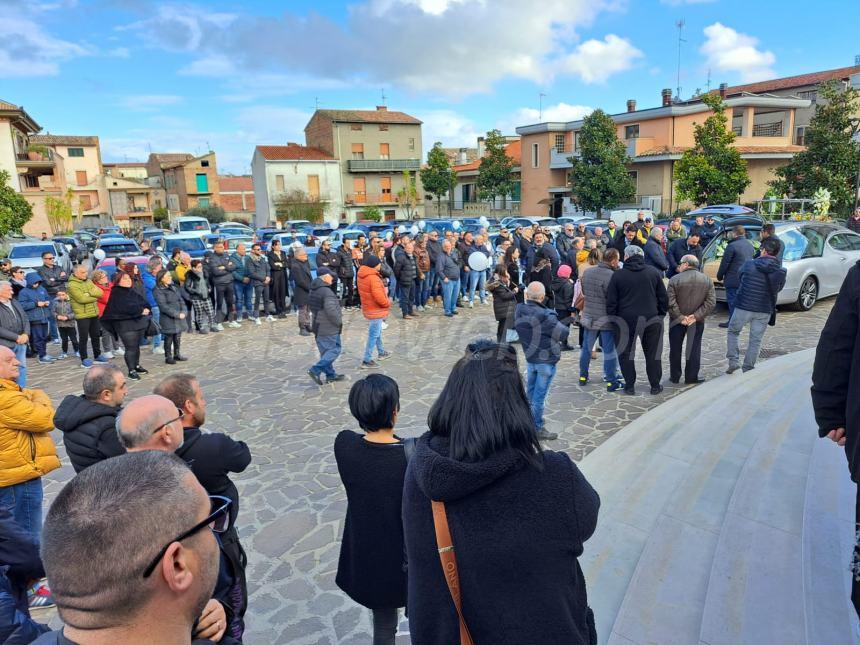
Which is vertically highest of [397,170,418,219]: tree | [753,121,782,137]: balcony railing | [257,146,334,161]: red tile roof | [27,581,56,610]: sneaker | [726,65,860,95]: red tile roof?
[726,65,860,95]: red tile roof

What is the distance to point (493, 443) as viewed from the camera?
1730 mm

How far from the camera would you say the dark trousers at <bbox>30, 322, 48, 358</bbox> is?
1042cm

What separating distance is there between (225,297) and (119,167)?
9286cm

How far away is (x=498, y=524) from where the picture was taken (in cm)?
170

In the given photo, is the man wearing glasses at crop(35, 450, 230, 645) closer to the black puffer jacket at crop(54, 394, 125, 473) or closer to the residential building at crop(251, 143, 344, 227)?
the black puffer jacket at crop(54, 394, 125, 473)

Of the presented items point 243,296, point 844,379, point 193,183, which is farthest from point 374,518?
point 193,183

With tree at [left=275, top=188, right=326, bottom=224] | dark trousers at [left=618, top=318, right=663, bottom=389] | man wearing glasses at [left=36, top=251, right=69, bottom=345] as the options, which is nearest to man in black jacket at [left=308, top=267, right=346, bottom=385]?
dark trousers at [left=618, top=318, right=663, bottom=389]

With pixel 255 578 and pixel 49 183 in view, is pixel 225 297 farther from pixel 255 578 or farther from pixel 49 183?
pixel 49 183

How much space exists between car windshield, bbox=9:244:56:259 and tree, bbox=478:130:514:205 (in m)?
32.9

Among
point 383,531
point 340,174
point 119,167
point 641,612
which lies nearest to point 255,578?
point 383,531

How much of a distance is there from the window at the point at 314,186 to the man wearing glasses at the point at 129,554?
52.2 m

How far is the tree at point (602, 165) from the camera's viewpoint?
115ft

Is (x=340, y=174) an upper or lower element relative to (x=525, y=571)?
upper

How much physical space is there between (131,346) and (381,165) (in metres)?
47.2
